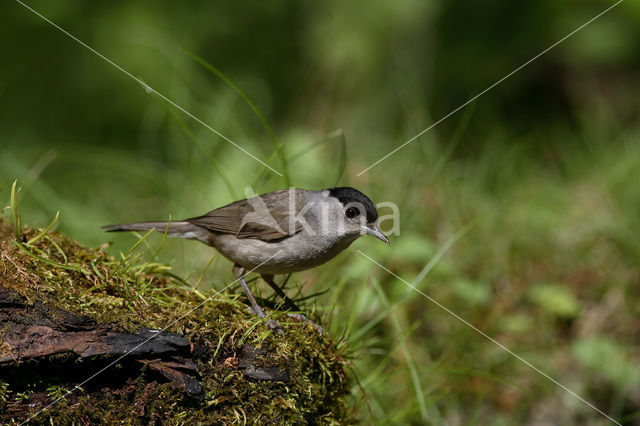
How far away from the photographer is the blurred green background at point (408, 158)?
516 centimetres

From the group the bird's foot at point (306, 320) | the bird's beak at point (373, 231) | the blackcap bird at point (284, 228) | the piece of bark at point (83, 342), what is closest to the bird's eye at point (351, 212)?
the blackcap bird at point (284, 228)

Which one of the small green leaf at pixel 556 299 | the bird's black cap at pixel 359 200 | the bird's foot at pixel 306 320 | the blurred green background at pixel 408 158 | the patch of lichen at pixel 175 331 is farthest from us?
the small green leaf at pixel 556 299

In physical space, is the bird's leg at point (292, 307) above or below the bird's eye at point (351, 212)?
below

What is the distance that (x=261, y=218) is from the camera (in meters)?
4.03

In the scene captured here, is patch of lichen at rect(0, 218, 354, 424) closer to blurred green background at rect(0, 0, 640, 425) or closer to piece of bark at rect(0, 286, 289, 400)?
piece of bark at rect(0, 286, 289, 400)

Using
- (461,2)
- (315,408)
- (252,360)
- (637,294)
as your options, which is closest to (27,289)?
(252,360)

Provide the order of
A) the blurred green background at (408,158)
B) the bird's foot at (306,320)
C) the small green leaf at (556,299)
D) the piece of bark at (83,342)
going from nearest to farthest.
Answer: the piece of bark at (83,342), the bird's foot at (306,320), the blurred green background at (408,158), the small green leaf at (556,299)

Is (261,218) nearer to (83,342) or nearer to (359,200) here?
(359,200)

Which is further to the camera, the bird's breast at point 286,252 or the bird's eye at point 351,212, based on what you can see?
the bird's eye at point 351,212

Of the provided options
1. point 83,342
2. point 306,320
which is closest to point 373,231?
point 306,320

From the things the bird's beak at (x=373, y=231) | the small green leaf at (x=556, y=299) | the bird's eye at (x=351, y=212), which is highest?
the bird's eye at (x=351, y=212)

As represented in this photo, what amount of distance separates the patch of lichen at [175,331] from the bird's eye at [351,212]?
2.85 feet

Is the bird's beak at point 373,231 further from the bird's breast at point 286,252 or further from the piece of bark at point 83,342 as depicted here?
the piece of bark at point 83,342

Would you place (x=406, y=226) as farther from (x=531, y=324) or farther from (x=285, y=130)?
(x=285, y=130)
